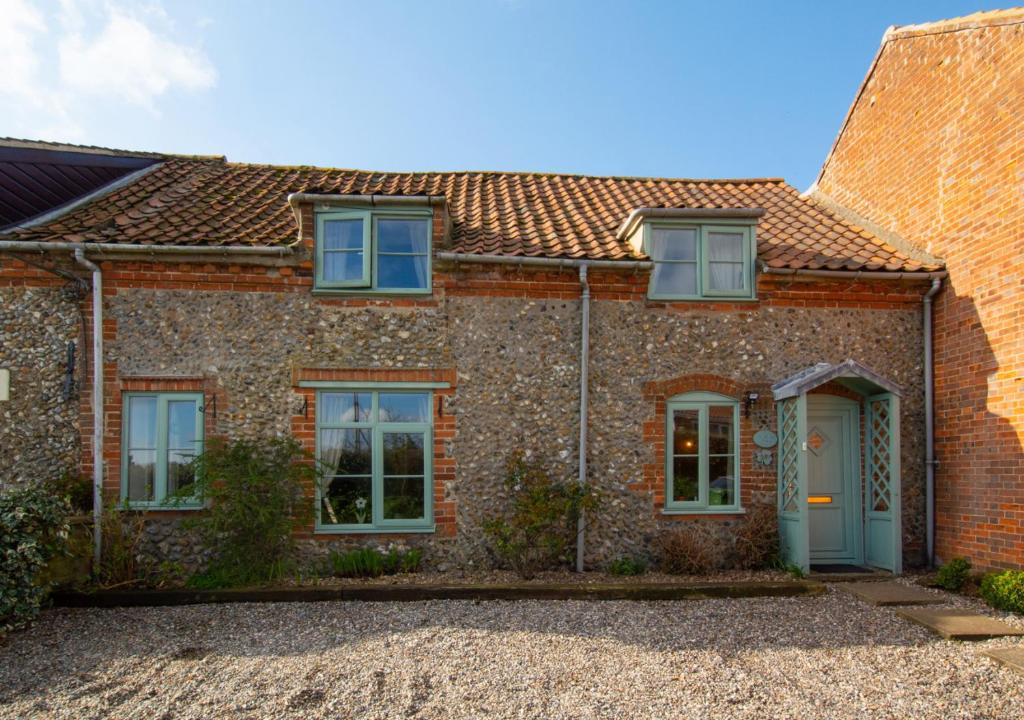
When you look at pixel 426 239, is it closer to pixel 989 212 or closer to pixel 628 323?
pixel 628 323

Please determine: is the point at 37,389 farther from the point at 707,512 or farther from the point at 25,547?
the point at 707,512

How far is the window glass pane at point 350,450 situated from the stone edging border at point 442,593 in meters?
1.63

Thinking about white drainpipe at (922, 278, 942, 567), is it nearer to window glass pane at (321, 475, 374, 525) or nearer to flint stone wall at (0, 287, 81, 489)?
window glass pane at (321, 475, 374, 525)

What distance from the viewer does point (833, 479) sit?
9500mm

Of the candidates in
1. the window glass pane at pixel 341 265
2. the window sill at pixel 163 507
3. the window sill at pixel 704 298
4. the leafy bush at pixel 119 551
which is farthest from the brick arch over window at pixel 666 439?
the leafy bush at pixel 119 551

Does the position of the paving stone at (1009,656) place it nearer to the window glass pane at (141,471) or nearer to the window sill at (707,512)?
the window sill at (707,512)

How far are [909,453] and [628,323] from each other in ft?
14.2

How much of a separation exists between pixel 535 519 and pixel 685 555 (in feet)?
6.57

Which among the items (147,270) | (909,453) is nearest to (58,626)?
(147,270)

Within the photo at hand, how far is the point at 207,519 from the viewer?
8117 millimetres

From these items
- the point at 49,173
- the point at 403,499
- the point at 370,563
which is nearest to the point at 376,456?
the point at 403,499

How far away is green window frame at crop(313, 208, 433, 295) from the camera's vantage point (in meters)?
8.80

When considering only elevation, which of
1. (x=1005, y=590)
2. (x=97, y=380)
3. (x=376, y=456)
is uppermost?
(x=97, y=380)

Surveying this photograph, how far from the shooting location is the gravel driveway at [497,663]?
499cm
